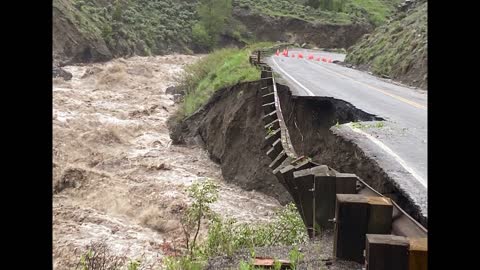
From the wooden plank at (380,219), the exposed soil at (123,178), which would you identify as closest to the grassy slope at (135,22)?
the exposed soil at (123,178)

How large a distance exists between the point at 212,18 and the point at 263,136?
48.3 meters

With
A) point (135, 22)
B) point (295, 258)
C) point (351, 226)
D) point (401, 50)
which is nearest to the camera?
point (351, 226)

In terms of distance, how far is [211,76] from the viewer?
936 inches

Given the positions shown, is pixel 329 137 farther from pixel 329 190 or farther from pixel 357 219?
pixel 357 219

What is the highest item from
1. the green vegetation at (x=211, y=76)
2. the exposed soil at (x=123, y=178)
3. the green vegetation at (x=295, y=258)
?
the green vegetation at (x=211, y=76)

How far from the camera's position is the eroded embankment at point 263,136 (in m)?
7.85

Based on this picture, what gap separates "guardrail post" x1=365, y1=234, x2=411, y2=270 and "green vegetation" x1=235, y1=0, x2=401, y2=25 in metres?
64.4

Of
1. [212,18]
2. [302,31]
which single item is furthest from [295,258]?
[302,31]

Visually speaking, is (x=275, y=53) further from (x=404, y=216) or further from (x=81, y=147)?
(x=404, y=216)

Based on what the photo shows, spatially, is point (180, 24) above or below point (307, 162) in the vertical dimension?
above

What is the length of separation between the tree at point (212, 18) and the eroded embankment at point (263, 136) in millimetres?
39057

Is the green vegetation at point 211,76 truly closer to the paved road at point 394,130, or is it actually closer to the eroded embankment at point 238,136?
the eroded embankment at point 238,136
